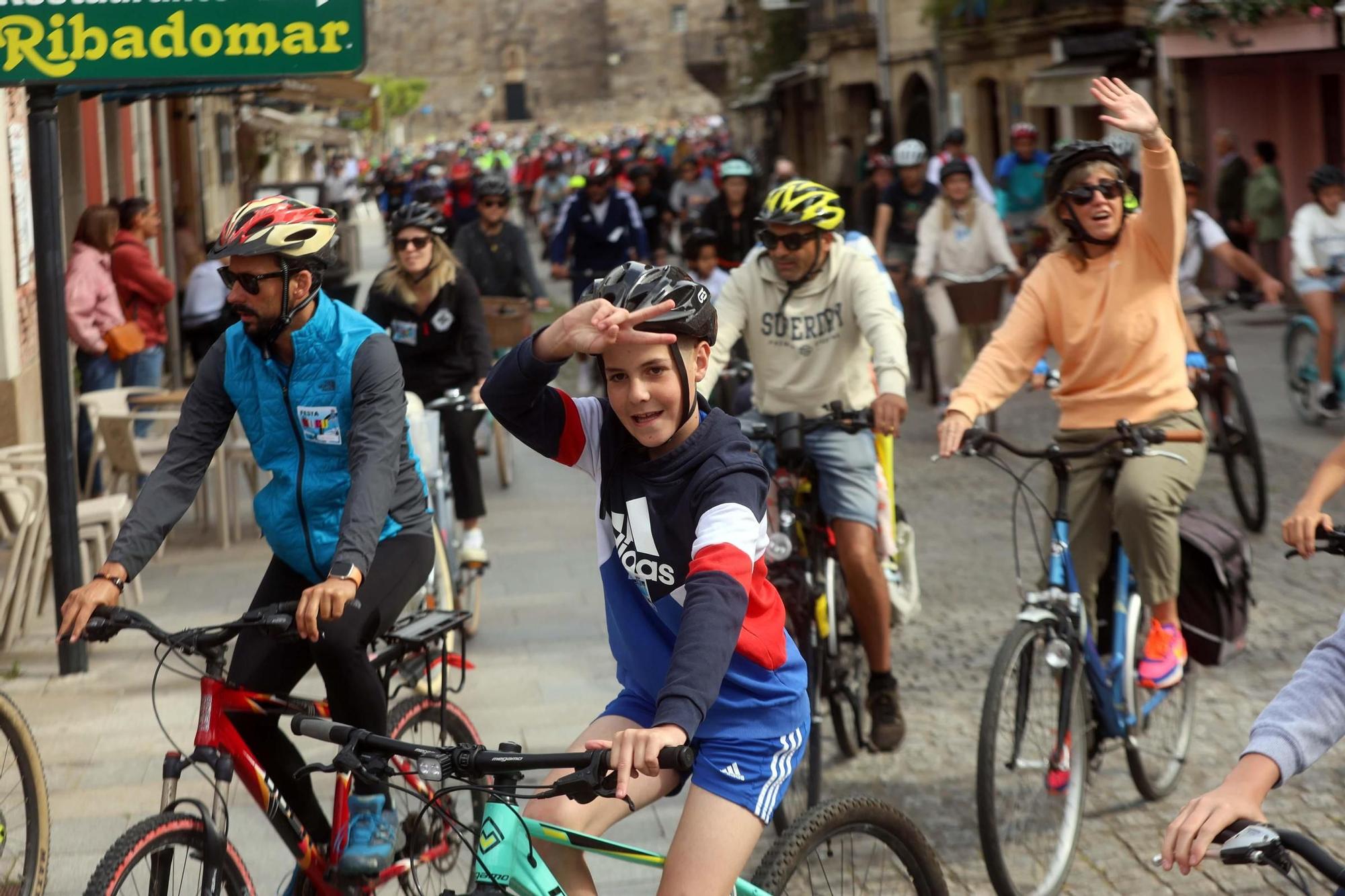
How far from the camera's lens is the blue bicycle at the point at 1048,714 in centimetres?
463

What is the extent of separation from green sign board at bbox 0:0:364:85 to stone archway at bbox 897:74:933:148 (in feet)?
102

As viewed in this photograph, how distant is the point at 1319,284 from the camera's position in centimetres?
1130

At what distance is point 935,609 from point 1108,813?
8.91ft

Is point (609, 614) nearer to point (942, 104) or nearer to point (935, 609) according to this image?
point (935, 609)

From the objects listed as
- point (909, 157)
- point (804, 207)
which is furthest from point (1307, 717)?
point (909, 157)

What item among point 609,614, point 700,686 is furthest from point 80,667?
point 700,686

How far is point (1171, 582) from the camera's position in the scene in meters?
Answer: 5.20

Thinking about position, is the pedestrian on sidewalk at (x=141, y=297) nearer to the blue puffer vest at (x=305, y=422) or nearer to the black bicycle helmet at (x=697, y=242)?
the black bicycle helmet at (x=697, y=242)

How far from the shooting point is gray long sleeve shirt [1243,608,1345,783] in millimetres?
2301

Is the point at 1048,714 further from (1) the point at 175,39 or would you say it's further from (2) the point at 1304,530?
(1) the point at 175,39

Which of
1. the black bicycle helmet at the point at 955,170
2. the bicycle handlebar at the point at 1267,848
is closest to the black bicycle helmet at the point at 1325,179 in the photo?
the black bicycle helmet at the point at 955,170

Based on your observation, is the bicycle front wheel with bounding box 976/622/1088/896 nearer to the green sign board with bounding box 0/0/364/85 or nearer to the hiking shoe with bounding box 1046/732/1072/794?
the hiking shoe with bounding box 1046/732/1072/794

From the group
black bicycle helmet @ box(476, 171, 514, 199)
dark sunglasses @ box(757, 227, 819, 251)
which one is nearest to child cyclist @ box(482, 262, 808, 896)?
dark sunglasses @ box(757, 227, 819, 251)

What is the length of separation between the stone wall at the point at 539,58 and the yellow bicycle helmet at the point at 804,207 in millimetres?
111054
